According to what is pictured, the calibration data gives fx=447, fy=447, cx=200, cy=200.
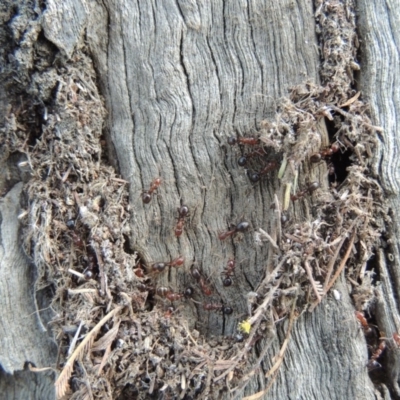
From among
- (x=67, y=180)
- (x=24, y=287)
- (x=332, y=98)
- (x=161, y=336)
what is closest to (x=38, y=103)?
(x=67, y=180)

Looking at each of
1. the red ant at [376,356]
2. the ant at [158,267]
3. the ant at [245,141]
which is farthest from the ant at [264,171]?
the red ant at [376,356]

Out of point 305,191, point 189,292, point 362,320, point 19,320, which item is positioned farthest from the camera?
point 19,320

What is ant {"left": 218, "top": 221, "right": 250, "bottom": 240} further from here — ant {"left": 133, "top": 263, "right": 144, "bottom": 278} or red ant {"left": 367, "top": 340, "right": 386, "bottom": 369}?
red ant {"left": 367, "top": 340, "right": 386, "bottom": 369}

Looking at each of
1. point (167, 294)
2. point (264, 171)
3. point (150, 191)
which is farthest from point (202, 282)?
point (264, 171)

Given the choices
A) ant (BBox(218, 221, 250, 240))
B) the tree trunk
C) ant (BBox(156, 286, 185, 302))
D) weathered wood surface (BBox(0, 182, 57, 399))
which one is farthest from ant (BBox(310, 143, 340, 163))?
weathered wood surface (BBox(0, 182, 57, 399))

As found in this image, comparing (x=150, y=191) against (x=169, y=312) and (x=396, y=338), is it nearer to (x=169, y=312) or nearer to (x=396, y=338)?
(x=169, y=312)

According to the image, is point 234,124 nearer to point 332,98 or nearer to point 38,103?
point 332,98

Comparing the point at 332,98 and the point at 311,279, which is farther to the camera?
the point at 332,98

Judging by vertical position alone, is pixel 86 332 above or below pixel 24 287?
below

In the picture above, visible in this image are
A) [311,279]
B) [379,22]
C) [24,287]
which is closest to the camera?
[311,279]
